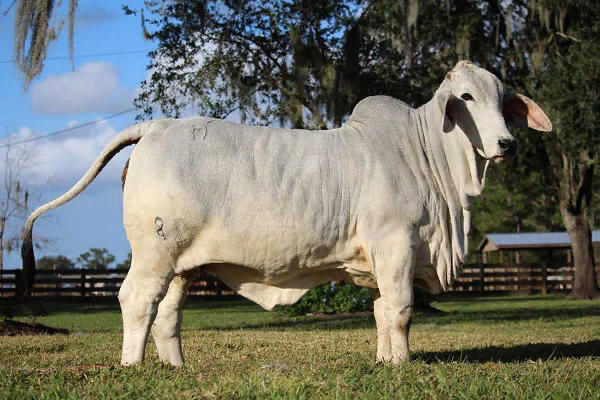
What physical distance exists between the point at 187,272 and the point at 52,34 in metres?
8.09

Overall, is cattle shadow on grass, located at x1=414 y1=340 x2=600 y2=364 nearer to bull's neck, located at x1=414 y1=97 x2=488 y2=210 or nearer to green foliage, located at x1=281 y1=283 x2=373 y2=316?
bull's neck, located at x1=414 y1=97 x2=488 y2=210

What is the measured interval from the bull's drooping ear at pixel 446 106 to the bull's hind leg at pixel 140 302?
2465mm

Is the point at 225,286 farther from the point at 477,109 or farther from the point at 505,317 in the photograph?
the point at 477,109

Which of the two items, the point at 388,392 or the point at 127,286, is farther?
the point at 127,286

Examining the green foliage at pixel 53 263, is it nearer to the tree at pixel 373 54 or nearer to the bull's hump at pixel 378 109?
the tree at pixel 373 54

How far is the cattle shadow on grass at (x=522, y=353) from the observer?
310 inches

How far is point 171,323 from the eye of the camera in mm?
6367

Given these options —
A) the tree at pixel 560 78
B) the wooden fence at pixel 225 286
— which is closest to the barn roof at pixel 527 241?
the wooden fence at pixel 225 286

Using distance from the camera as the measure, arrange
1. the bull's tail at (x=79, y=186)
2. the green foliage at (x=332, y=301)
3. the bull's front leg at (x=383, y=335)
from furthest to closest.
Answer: the green foliage at (x=332, y=301) → the bull's front leg at (x=383, y=335) → the bull's tail at (x=79, y=186)

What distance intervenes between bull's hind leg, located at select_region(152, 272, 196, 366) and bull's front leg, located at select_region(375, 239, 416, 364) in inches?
58.6

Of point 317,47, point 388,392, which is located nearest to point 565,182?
point 317,47

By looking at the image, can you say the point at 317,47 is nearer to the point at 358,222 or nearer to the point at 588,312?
the point at 588,312

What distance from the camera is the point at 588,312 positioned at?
18375 mm

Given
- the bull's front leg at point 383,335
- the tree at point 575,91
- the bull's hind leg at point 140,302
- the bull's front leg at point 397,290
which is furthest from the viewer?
the tree at point 575,91
